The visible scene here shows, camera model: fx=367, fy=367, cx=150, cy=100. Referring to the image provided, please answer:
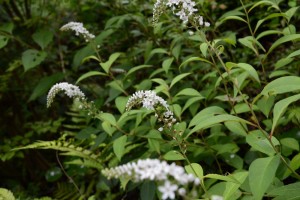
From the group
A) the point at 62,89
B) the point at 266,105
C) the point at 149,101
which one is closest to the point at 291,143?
the point at 266,105

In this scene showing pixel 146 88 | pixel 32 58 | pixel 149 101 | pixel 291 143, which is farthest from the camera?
pixel 32 58

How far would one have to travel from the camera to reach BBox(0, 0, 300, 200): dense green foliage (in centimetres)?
223

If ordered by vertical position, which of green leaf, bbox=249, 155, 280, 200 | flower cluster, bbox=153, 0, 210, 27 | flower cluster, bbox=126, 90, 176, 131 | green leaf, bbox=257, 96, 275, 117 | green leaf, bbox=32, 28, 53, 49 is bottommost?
green leaf, bbox=257, 96, 275, 117

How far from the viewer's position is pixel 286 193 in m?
1.77

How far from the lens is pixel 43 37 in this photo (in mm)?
3797

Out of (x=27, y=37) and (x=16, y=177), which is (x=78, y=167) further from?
(x=27, y=37)

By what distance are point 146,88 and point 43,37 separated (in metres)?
1.44

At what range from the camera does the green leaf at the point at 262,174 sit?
59.7 inches

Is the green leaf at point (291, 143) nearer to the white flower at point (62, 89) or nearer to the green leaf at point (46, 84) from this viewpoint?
the white flower at point (62, 89)

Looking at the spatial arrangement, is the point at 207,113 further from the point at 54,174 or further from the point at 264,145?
the point at 54,174

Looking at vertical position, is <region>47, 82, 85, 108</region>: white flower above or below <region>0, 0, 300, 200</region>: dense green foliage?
above

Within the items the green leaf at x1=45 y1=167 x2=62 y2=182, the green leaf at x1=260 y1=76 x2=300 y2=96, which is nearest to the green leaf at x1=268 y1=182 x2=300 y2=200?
the green leaf at x1=260 y1=76 x2=300 y2=96

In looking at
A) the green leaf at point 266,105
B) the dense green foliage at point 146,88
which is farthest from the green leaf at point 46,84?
the green leaf at point 266,105

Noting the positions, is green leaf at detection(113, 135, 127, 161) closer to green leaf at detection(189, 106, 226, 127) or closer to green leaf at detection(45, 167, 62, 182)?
green leaf at detection(189, 106, 226, 127)
